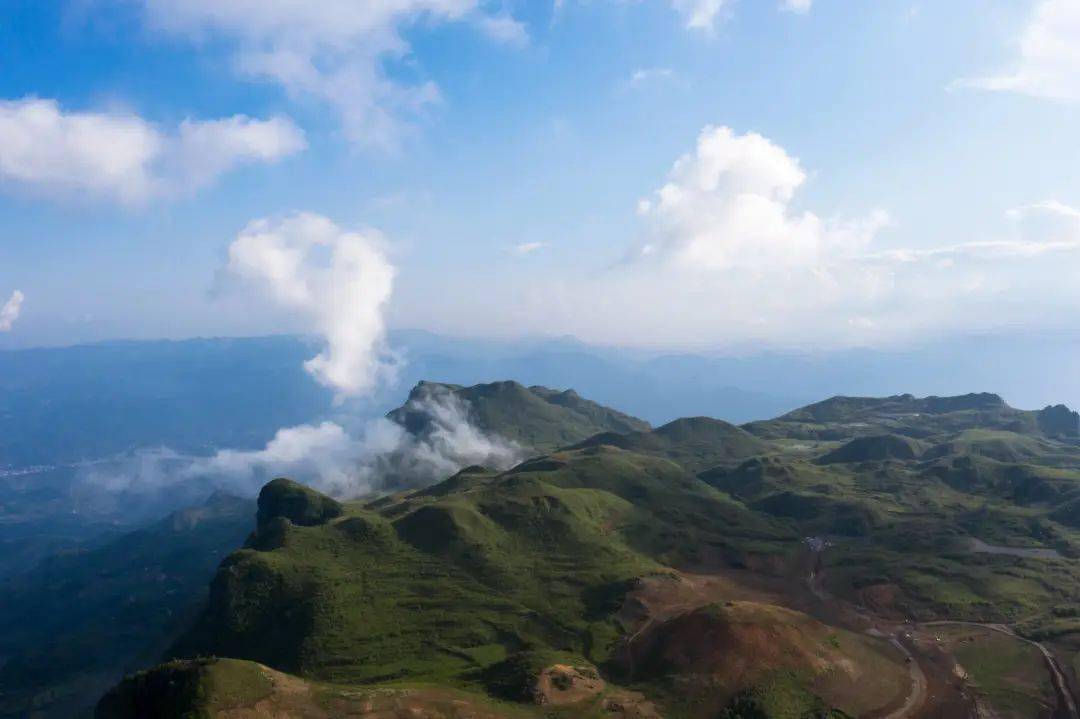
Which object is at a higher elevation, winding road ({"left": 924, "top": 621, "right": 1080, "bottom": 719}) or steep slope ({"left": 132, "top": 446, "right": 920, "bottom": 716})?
winding road ({"left": 924, "top": 621, "right": 1080, "bottom": 719})

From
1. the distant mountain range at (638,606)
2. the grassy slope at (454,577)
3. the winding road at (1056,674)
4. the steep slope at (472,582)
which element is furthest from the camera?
the grassy slope at (454,577)

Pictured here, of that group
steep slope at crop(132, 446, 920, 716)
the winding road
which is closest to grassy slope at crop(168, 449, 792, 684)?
steep slope at crop(132, 446, 920, 716)

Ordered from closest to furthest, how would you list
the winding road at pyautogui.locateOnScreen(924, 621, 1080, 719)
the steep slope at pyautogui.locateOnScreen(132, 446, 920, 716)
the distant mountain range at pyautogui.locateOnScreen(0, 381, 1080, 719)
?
the winding road at pyautogui.locateOnScreen(924, 621, 1080, 719)
the distant mountain range at pyautogui.locateOnScreen(0, 381, 1080, 719)
the steep slope at pyautogui.locateOnScreen(132, 446, 920, 716)

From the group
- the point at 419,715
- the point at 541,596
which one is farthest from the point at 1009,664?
the point at 419,715

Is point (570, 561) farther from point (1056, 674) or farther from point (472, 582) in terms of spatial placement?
point (1056, 674)

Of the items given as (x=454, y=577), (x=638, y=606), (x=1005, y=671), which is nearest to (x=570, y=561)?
(x=638, y=606)

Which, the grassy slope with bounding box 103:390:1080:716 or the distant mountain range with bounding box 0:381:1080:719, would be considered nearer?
the distant mountain range with bounding box 0:381:1080:719

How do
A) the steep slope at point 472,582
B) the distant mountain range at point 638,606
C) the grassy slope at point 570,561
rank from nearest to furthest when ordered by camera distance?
the distant mountain range at point 638,606 < the steep slope at point 472,582 < the grassy slope at point 570,561

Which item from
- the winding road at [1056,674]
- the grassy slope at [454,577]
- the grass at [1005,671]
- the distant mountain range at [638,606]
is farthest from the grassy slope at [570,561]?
the grass at [1005,671]

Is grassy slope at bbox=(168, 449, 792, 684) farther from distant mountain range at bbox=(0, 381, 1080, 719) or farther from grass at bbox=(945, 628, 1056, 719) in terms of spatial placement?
grass at bbox=(945, 628, 1056, 719)

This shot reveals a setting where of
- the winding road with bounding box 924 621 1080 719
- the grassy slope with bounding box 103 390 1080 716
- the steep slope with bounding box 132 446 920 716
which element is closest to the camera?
the winding road with bounding box 924 621 1080 719

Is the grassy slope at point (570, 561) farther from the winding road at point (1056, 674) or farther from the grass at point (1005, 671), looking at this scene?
the grass at point (1005, 671)

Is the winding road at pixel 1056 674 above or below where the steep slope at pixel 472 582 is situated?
above

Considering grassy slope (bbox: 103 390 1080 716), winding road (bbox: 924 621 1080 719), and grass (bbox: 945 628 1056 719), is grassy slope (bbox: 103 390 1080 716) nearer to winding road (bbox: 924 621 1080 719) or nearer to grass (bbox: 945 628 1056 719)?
winding road (bbox: 924 621 1080 719)
